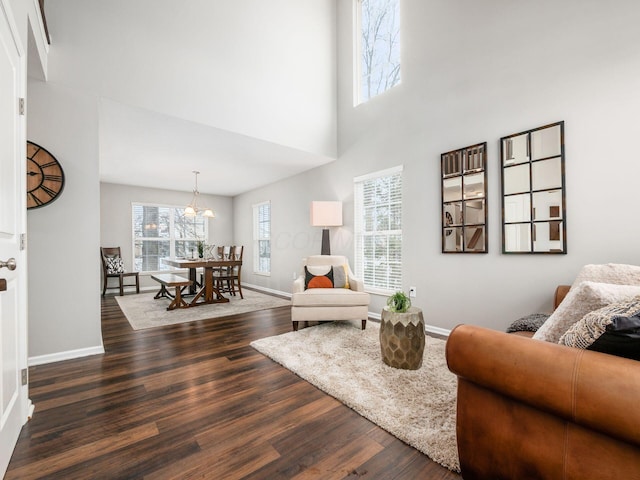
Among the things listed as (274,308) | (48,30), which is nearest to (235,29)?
(48,30)

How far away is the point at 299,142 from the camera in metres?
4.16

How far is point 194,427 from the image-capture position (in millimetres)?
1572

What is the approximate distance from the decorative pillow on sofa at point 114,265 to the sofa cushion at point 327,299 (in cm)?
454

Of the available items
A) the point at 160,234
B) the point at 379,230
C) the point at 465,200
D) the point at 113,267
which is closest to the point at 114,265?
the point at 113,267

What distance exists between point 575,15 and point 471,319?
2786 mm

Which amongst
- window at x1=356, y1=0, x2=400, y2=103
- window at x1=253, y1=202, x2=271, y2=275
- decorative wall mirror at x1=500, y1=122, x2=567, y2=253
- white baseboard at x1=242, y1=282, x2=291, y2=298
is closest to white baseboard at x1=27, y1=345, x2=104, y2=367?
white baseboard at x1=242, y1=282, x2=291, y2=298

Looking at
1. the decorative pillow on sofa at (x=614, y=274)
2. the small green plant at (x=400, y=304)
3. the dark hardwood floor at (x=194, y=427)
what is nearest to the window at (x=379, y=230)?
the small green plant at (x=400, y=304)

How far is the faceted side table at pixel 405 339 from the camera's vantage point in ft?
7.16

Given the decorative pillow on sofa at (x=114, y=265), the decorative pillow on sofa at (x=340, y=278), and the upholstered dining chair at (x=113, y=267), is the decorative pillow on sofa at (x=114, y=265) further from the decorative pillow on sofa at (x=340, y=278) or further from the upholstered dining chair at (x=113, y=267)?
the decorative pillow on sofa at (x=340, y=278)

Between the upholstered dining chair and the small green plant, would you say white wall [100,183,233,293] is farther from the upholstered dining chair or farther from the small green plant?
the small green plant

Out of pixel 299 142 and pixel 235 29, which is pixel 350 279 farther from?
pixel 235 29

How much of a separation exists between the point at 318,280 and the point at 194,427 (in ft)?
7.00

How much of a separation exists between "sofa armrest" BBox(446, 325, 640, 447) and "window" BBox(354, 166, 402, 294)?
8.68ft

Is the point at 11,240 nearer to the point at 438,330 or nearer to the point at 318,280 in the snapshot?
the point at 318,280
